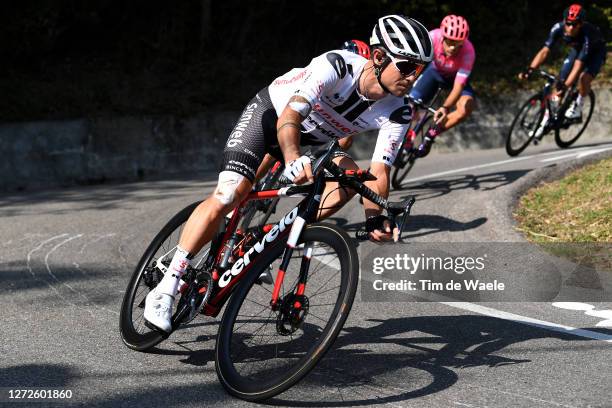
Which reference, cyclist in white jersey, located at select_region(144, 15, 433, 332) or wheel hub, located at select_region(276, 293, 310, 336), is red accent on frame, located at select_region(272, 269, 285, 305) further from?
cyclist in white jersey, located at select_region(144, 15, 433, 332)

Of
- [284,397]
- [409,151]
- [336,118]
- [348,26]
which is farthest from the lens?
[348,26]

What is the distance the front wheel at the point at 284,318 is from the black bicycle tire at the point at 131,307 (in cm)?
58

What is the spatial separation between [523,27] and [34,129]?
10.2 m

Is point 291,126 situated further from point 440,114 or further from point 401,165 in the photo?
point 401,165

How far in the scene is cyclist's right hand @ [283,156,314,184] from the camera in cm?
442

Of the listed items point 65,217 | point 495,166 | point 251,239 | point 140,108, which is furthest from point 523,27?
point 251,239

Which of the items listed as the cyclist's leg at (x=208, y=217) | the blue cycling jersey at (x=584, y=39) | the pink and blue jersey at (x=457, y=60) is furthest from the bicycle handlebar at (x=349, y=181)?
the blue cycling jersey at (x=584, y=39)

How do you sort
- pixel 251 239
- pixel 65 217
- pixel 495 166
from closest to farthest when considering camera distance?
pixel 251 239
pixel 65 217
pixel 495 166

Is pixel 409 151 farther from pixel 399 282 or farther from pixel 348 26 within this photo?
pixel 348 26

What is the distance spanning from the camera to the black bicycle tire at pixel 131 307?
5.13 m

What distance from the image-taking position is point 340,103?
5332mm

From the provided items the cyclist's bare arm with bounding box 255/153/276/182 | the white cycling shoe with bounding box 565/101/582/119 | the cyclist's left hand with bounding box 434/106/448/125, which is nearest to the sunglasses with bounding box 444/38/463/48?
the cyclist's left hand with bounding box 434/106/448/125

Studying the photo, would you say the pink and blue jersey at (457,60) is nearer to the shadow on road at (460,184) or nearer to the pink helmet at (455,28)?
the pink helmet at (455,28)

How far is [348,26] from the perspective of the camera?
17719mm
